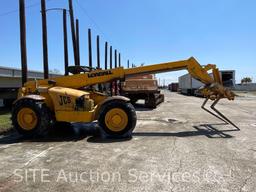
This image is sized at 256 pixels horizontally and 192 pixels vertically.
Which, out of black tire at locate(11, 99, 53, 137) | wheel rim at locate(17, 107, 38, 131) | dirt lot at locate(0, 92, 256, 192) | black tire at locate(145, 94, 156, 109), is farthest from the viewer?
black tire at locate(145, 94, 156, 109)

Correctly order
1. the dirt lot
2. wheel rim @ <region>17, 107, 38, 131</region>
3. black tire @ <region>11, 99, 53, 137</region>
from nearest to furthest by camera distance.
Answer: the dirt lot < black tire @ <region>11, 99, 53, 137</region> < wheel rim @ <region>17, 107, 38, 131</region>

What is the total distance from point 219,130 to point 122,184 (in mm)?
6383

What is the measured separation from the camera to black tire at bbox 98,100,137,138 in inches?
373

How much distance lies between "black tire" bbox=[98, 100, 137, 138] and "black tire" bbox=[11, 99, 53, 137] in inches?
60.5

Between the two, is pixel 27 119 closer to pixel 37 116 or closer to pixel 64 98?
pixel 37 116

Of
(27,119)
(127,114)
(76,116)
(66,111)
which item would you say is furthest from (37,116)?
(127,114)

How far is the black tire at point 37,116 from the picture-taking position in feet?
31.1

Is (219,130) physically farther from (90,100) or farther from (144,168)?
(144,168)

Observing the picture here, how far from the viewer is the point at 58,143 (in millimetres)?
8750

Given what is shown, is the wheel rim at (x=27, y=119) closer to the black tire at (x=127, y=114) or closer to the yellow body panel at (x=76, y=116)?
the yellow body panel at (x=76, y=116)

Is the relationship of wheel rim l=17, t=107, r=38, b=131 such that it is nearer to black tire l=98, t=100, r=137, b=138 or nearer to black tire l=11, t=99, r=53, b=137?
black tire l=11, t=99, r=53, b=137

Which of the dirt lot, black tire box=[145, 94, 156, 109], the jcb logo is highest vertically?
the jcb logo

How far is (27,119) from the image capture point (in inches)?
380

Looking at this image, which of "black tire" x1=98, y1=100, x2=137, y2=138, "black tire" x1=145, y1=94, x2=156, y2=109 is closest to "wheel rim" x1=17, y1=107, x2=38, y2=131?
"black tire" x1=98, y1=100, x2=137, y2=138
